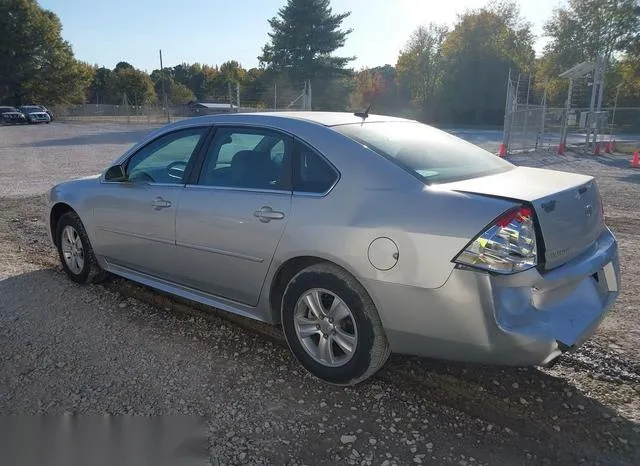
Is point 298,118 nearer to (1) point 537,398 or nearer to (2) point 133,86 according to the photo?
(1) point 537,398

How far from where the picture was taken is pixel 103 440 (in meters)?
2.54

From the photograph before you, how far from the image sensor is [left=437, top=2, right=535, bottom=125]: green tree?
169 feet

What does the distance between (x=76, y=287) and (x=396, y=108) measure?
60114 mm

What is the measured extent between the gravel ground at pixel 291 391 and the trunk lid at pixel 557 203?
851 mm

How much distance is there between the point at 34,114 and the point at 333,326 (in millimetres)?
45228

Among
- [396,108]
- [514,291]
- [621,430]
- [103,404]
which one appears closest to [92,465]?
[103,404]

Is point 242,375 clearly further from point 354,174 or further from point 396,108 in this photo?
point 396,108

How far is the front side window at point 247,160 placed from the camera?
10.8 feet

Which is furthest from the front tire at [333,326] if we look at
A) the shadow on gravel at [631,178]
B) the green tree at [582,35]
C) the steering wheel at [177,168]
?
the green tree at [582,35]

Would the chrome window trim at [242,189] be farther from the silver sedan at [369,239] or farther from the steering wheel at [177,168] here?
the steering wheel at [177,168]

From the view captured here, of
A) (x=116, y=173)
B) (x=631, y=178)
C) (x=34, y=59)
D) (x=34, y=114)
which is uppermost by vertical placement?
(x=34, y=59)

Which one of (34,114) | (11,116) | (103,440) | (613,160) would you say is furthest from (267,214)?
(34,114)

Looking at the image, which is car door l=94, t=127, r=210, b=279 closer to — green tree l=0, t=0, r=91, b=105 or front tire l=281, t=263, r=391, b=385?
front tire l=281, t=263, r=391, b=385

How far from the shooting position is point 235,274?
3398 mm
